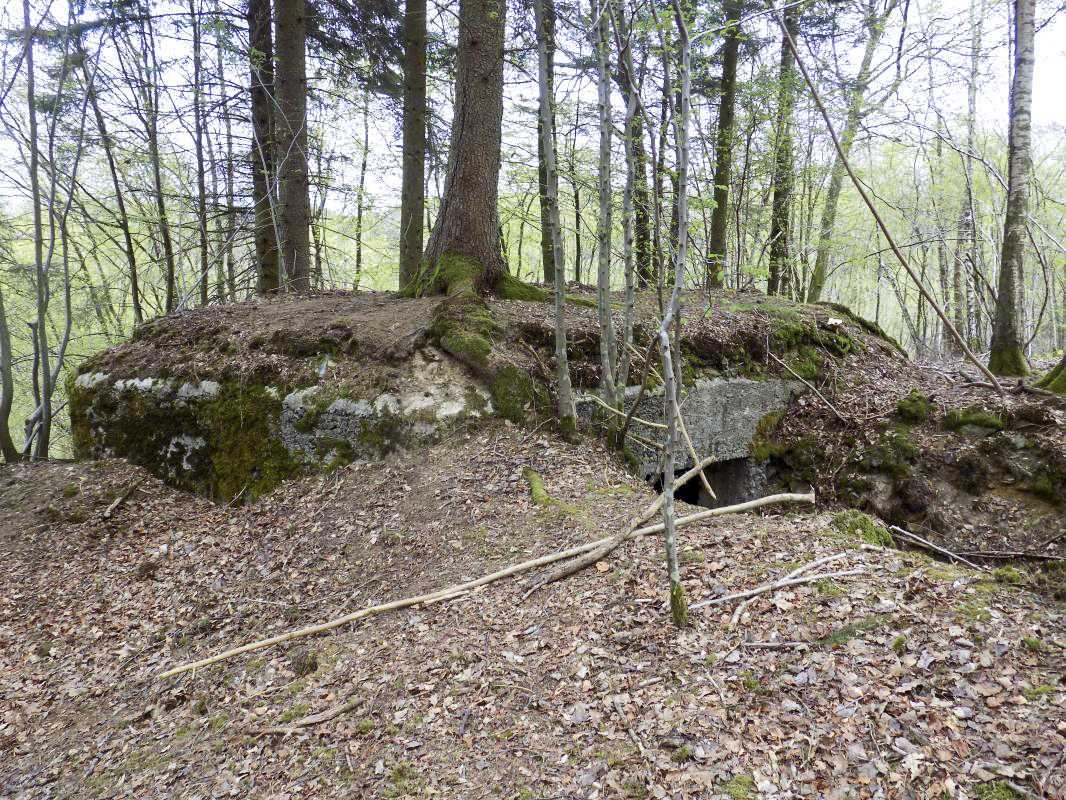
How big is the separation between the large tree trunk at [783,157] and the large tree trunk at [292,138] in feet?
25.5

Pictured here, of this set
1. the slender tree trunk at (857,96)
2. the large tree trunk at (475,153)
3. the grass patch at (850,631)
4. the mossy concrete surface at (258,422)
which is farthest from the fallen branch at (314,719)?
the slender tree trunk at (857,96)

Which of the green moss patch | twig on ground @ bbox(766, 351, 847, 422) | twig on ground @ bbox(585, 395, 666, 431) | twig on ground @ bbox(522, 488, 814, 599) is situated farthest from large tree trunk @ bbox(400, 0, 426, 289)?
the green moss patch

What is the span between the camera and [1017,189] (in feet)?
21.8

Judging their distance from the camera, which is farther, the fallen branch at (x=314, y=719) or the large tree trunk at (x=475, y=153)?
the large tree trunk at (x=475, y=153)

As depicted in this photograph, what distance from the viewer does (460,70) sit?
24.1 feet

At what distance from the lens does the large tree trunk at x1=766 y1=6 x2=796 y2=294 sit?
35.2 feet

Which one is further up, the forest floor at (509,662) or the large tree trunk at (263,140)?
the large tree trunk at (263,140)

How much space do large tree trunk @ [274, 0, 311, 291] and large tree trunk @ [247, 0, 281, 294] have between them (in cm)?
22

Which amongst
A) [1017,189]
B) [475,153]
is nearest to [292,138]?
[475,153]

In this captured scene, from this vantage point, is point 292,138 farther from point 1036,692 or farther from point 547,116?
point 1036,692

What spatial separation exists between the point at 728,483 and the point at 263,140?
899 cm

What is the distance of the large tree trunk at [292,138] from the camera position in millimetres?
8438

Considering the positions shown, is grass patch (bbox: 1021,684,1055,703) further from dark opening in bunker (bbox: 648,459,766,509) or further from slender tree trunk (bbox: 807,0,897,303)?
slender tree trunk (bbox: 807,0,897,303)

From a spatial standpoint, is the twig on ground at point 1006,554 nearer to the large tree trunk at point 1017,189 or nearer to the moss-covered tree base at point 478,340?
the large tree trunk at point 1017,189
